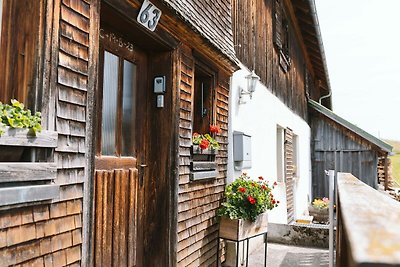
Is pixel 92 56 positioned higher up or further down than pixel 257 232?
higher up

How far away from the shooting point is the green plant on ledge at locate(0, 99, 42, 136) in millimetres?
1700

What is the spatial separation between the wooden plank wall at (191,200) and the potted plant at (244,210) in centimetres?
17

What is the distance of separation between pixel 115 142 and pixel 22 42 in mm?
1244

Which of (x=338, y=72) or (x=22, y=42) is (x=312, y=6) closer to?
(x=22, y=42)

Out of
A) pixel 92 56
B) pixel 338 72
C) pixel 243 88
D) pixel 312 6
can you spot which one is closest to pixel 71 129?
pixel 92 56

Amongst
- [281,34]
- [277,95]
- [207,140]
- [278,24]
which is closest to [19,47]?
[207,140]

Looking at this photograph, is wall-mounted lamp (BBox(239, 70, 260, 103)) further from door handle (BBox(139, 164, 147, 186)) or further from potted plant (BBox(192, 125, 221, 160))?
door handle (BBox(139, 164, 147, 186))

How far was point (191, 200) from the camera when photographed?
3.88m

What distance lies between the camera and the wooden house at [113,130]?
1919 millimetres

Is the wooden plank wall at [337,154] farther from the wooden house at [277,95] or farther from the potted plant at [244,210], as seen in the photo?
the potted plant at [244,210]

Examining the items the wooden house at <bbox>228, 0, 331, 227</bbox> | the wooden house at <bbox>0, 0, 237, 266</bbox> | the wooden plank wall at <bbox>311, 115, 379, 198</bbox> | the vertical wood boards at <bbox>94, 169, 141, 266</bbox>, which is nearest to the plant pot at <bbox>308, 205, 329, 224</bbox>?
the wooden house at <bbox>228, 0, 331, 227</bbox>

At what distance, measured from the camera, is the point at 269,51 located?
25.1 feet

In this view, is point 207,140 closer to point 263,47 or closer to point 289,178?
point 263,47

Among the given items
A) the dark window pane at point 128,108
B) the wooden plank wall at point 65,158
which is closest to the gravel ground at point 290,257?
the dark window pane at point 128,108
